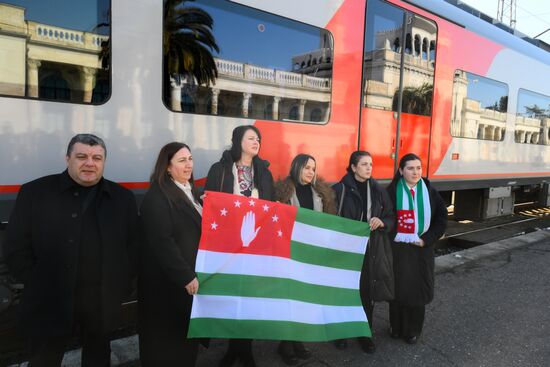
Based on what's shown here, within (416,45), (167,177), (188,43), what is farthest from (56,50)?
(416,45)

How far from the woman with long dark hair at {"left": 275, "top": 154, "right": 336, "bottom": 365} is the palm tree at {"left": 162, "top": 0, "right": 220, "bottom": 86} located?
111 cm

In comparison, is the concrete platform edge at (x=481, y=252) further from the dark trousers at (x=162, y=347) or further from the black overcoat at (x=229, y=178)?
the dark trousers at (x=162, y=347)

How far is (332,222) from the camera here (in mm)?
2918

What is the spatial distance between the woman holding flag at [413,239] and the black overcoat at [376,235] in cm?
18

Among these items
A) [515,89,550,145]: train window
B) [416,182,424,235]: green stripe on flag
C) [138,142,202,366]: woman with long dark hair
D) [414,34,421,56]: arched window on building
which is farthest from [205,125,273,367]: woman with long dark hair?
[515,89,550,145]: train window

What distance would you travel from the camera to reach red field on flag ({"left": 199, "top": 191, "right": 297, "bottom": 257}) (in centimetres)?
252

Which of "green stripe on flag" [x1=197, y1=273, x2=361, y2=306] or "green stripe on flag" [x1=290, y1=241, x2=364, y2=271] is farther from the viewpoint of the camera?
"green stripe on flag" [x1=290, y1=241, x2=364, y2=271]

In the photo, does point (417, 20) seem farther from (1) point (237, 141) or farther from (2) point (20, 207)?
(2) point (20, 207)

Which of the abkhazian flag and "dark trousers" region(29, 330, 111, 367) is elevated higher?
the abkhazian flag

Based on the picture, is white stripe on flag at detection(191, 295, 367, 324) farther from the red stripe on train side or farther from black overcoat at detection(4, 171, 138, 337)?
the red stripe on train side

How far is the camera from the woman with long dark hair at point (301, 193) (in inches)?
116

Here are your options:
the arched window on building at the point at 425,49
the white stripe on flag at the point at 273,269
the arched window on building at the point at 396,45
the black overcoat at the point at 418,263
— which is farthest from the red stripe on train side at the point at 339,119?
the white stripe on flag at the point at 273,269

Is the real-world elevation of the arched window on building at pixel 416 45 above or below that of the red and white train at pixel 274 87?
above

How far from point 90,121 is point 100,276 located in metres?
1.25
